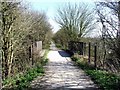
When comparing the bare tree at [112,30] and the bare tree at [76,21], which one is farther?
the bare tree at [76,21]

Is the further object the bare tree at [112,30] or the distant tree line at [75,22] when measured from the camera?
the distant tree line at [75,22]

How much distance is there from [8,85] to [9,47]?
2.22 meters

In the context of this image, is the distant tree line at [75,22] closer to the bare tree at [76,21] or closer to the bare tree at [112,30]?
the bare tree at [76,21]

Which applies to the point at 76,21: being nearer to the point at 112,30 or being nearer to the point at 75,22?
the point at 75,22

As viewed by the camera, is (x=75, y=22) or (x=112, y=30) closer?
(x=112, y=30)

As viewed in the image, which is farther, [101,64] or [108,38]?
[101,64]

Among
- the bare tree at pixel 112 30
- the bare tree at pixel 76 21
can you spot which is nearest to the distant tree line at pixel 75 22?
the bare tree at pixel 76 21

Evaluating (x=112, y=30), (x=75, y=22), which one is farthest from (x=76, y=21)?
(x=112, y=30)

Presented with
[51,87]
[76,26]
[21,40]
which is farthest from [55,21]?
[51,87]

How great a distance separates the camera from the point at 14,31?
10.6m

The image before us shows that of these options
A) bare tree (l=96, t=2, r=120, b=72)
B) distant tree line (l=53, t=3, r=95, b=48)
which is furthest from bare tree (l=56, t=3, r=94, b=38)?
bare tree (l=96, t=2, r=120, b=72)

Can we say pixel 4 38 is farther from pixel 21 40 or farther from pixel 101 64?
pixel 101 64

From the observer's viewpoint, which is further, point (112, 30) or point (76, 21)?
point (76, 21)

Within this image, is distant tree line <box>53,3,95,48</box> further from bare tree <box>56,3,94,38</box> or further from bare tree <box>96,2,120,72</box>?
bare tree <box>96,2,120,72</box>
